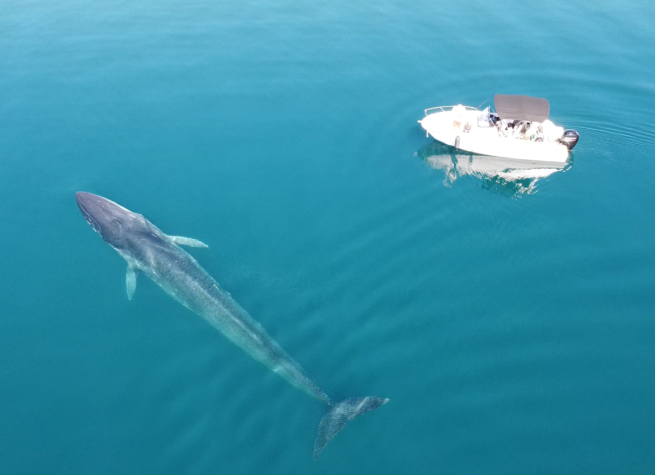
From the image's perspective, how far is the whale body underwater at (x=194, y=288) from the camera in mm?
16172

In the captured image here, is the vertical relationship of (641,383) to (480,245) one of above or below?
below

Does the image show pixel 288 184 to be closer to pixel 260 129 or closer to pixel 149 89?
pixel 260 129

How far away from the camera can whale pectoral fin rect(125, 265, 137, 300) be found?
1977cm

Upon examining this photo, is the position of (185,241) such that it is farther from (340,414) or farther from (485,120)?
(485,120)

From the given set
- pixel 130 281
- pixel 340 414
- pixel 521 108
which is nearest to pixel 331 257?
pixel 340 414

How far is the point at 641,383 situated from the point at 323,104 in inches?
904

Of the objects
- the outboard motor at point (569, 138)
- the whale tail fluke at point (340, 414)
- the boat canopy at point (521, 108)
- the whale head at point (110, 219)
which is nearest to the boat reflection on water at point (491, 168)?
the outboard motor at point (569, 138)

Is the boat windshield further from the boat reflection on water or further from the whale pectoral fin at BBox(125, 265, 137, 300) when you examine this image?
the whale pectoral fin at BBox(125, 265, 137, 300)

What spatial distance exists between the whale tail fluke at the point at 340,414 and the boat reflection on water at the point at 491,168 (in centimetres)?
1335

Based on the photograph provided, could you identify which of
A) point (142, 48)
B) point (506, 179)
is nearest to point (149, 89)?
point (142, 48)

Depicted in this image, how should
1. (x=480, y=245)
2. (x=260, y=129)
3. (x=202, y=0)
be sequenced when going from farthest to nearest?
(x=202, y=0) < (x=260, y=129) < (x=480, y=245)

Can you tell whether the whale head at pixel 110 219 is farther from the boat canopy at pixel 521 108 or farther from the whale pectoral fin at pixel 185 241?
the boat canopy at pixel 521 108

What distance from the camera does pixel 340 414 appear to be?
52.3 ft

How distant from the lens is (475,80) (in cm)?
3177
